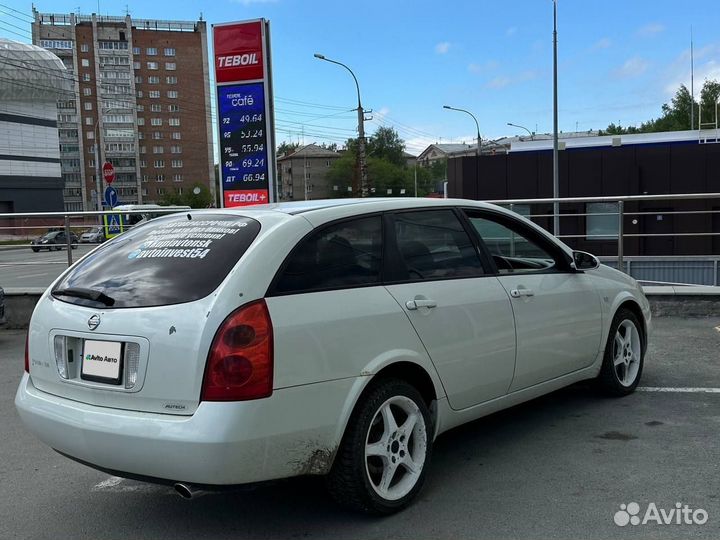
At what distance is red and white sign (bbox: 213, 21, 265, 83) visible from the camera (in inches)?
453

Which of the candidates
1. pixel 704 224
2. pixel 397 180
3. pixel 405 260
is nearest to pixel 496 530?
pixel 405 260

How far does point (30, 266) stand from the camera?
388 inches

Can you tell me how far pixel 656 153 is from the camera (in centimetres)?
2891

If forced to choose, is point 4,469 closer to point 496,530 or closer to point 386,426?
point 386,426

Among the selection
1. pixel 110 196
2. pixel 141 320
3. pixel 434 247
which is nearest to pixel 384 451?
pixel 434 247

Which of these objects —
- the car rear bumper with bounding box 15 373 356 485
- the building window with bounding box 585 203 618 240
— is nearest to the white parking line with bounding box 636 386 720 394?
the car rear bumper with bounding box 15 373 356 485

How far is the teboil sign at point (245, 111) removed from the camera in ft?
37.9

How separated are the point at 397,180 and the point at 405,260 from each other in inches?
4157

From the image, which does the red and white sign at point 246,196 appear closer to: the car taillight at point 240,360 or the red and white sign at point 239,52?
the red and white sign at point 239,52

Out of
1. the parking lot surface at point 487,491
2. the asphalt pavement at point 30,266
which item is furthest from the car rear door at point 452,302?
the asphalt pavement at point 30,266

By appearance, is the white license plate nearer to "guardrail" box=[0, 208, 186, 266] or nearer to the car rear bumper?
the car rear bumper

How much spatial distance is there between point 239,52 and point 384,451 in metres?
9.77

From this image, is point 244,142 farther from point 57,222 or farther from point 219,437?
point 219,437

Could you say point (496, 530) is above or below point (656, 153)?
below
